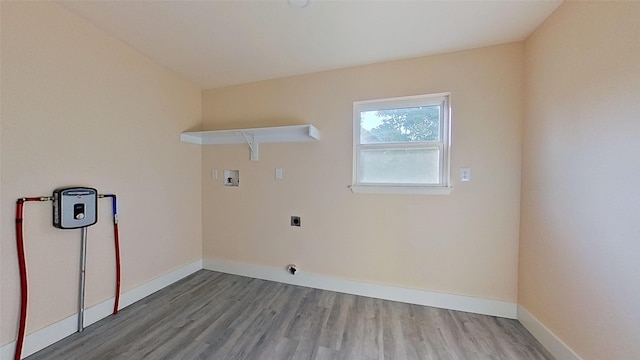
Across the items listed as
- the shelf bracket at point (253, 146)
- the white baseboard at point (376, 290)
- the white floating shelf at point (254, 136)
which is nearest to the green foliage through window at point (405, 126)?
the white floating shelf at point (254, 136)

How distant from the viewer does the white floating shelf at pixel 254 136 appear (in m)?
2.48

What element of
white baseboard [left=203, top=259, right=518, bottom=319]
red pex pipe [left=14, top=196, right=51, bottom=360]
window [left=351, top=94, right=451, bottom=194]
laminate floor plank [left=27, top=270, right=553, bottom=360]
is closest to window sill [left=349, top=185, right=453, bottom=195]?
window [left=351, top=94, right=451, bottom=194]

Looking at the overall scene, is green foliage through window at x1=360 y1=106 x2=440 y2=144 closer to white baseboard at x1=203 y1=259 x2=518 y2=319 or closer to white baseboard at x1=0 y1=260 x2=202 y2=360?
white baseboard at x1=203 y1=259 x2=518 y2=319

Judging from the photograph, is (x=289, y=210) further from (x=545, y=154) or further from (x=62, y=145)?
(x=545, y=154)

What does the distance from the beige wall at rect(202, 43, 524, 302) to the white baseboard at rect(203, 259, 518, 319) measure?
2.6 inches

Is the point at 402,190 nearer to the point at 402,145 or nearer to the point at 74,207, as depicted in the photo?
the point at 402,145

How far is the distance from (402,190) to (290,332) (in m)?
1.60

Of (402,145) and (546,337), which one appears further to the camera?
(402,145)

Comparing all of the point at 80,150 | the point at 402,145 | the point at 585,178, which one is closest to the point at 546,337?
the point at 585,178

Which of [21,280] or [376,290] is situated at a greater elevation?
[21,280]

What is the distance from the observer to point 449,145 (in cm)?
215

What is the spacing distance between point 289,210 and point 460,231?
1.77 m

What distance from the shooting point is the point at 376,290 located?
93.7 inches

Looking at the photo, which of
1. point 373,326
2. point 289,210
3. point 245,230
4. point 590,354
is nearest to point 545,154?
point 590,354
